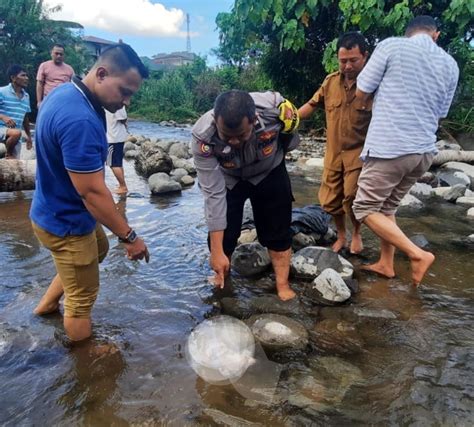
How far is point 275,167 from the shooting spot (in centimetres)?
301

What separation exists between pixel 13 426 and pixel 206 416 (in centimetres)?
86

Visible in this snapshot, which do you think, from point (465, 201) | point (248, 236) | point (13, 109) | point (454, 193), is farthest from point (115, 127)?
point (465, 201)

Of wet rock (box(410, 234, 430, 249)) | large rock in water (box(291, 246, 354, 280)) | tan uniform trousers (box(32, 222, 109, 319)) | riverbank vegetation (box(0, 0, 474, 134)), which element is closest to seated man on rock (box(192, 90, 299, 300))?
large rock in water (box(291, 246, 354, 280))

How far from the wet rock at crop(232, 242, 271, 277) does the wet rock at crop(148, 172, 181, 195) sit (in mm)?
2857

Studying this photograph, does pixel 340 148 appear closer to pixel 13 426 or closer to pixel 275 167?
pixel 275 167

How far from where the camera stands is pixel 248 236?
4164 mm

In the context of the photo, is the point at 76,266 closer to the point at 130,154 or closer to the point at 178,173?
the point at 178,173

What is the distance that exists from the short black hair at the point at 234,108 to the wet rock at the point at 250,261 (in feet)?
4.69

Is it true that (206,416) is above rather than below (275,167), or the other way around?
below

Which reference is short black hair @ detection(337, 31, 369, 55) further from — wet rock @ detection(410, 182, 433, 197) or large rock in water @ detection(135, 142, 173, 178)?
large rock in water @ detection(135, 142, 173, 178)

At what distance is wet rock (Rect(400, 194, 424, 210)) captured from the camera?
565 cm

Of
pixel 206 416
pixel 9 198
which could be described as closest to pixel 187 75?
pixel 9 198

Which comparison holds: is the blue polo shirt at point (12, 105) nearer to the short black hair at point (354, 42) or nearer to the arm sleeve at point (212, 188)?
the arm sleeve at point (212, 188)

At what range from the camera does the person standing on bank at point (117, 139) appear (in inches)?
230
